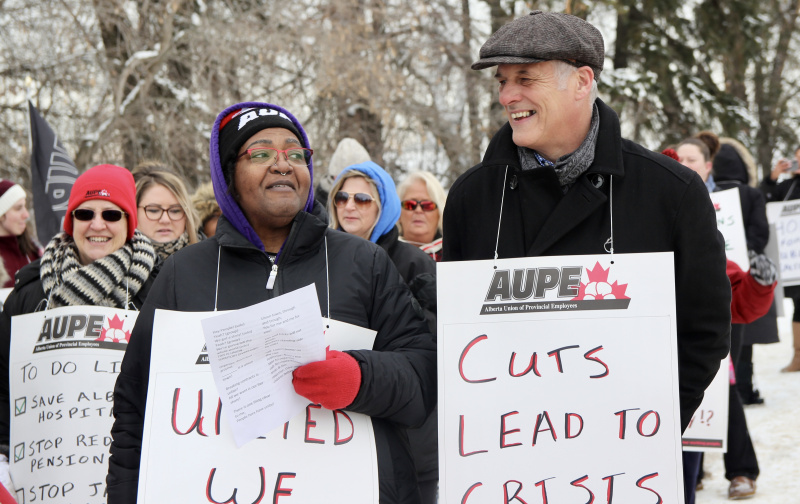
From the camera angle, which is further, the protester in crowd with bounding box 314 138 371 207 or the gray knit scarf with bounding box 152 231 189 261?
the protester in crowd with bounding box 314 138 371 207

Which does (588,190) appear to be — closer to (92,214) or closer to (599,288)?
(599,288)

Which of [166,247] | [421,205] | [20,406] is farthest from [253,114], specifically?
[421,205]

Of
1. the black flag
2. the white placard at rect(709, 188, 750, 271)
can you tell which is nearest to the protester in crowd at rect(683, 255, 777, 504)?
the white placard at rect(709, 188, 750, 271)

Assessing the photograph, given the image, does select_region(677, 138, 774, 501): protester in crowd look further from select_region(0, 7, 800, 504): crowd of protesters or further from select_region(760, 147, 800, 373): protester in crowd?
select_region(0, 7, 800, 504): crowd of protesters

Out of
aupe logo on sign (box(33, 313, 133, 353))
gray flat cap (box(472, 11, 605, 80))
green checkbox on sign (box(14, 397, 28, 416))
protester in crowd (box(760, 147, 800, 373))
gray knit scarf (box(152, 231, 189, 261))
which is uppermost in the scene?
protester in crowd (box(760, 147, 800, 373))

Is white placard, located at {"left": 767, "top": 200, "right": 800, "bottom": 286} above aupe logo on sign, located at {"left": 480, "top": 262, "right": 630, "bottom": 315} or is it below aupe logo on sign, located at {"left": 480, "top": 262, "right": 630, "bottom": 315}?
above

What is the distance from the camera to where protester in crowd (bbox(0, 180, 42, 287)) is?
569 cm

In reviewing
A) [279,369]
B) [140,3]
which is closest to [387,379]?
[279,369]

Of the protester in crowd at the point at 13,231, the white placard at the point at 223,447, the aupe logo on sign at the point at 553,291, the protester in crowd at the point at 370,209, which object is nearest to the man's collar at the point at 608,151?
the aupe logo on sign at the point at 553,291

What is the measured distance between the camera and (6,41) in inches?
368

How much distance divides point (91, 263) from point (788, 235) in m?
5.82

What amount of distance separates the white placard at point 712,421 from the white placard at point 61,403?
2.72m

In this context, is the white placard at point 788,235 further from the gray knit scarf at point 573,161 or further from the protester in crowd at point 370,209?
the gray knit scarf at point 573,161

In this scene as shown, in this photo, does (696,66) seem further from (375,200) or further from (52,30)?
(375,200)
